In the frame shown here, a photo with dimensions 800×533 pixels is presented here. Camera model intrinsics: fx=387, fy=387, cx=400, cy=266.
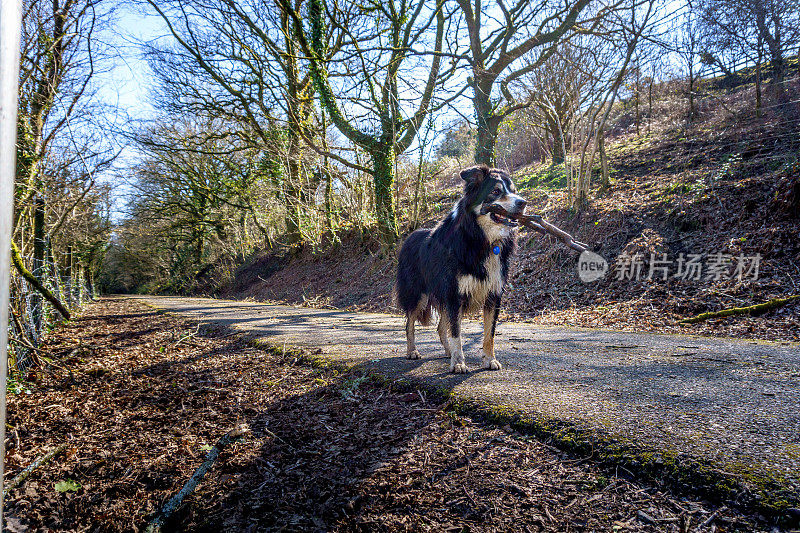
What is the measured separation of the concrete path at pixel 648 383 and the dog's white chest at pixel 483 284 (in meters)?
0.65

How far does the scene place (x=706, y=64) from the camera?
14055 millimetres

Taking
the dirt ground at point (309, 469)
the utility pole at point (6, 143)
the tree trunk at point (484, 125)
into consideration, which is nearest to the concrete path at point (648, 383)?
the dirt ground at point (309, 469)

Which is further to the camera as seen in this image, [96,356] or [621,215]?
[621,215]

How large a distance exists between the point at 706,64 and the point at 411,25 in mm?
11353

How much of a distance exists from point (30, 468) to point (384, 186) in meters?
10.0

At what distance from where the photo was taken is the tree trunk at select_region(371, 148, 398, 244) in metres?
11.2

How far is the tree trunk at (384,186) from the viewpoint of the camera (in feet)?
36.7

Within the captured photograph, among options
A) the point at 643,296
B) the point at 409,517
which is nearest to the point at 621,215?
the point at 643,296

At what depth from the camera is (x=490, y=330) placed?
363cm

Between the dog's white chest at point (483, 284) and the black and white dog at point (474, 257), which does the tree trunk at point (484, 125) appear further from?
the dog's white chest at point (483, 284)

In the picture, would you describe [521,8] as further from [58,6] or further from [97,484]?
[97,484]

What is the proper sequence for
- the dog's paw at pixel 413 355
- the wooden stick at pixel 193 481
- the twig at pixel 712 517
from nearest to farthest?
the twig at pixel 712 517 → the wooden stick at pixel 193 481 → the dog's paw at pixel 413 355

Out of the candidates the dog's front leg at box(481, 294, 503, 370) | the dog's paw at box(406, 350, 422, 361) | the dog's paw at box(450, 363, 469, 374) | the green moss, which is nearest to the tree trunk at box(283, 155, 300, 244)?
the dog's paw at box(406, 350, 422, 361)

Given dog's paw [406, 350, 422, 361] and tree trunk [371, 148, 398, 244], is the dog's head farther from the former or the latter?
tree trunk [371, 148, 398, 244]
